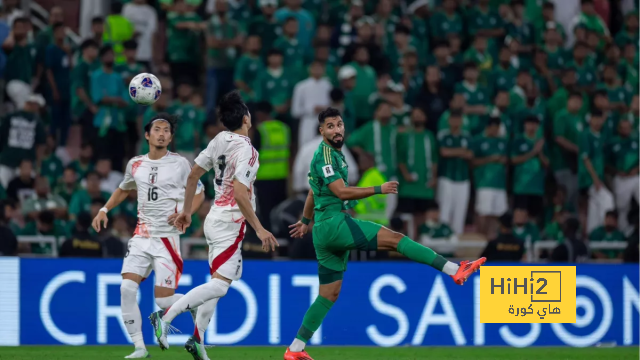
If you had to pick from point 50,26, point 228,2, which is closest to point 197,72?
point 228,2

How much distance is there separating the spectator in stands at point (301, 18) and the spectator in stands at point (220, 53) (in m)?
1.03

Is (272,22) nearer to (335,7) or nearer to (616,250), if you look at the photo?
(335,7)

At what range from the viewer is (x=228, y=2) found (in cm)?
1852

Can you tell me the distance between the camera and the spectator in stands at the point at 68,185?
54.1ft

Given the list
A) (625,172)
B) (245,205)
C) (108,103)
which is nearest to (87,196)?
(108,103)

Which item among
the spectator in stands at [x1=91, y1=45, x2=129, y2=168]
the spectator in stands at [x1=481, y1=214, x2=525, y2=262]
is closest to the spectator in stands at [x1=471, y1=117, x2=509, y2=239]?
the spectator in stands at [x1=481, y1=214, x2=525, y2=262]

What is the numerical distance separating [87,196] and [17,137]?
1.53 meters

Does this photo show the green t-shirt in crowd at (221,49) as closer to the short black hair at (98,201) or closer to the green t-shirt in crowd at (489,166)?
the short black hair at (98,201)

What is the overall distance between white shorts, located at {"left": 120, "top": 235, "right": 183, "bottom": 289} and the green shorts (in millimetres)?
1624

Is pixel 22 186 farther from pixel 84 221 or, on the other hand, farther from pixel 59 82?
pixel 84 221

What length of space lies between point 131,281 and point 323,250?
205cm

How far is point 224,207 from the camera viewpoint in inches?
395

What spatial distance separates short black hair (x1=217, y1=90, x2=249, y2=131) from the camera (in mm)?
10062

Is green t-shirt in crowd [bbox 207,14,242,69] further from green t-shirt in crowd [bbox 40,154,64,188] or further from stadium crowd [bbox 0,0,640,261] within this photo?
green t-shirt in crowd [bbox 40,154,64,188]
